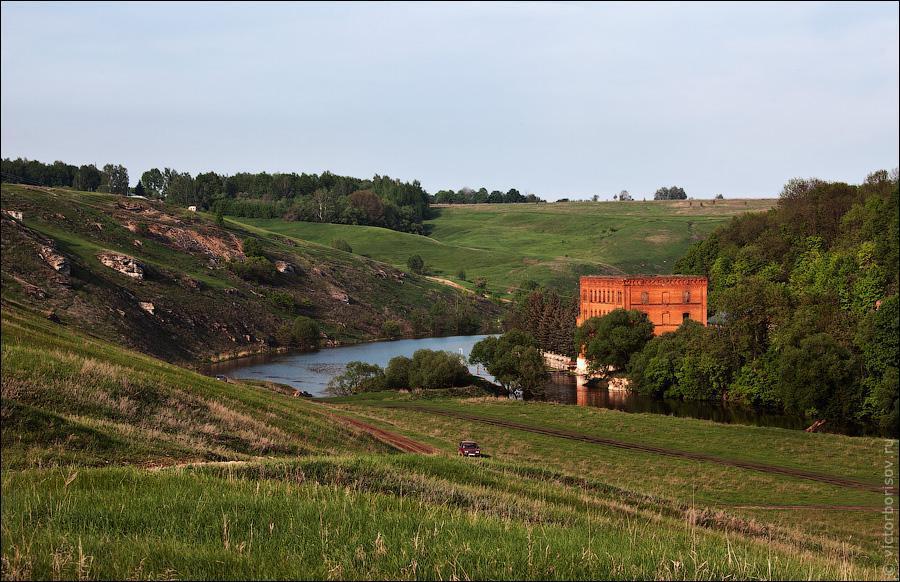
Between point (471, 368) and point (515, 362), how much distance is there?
27972 millimetres

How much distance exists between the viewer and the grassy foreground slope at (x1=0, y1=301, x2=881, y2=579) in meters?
8.64

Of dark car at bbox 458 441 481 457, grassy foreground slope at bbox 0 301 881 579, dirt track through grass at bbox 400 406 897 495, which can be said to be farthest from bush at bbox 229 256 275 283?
grassy foreground slope at bbox 0 301 881 579

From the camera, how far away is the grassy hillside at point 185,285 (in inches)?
4139

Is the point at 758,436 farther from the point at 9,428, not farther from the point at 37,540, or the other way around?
the point at 37,540

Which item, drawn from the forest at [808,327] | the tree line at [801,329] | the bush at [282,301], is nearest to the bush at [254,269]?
the bush at [282,301]

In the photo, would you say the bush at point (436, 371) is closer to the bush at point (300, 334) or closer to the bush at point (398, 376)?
the bush at point (398, 376)

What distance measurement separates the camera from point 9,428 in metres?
17.0

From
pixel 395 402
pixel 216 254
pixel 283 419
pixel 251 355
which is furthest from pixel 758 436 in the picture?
pixel 216 254

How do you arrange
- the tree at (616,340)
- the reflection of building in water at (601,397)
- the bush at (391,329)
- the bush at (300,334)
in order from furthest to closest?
the bush at (391,329) → the bush at (300,334) → the tree at (616,340) → the reflection of building in water at (601,397)

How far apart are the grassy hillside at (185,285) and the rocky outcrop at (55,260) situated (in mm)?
423

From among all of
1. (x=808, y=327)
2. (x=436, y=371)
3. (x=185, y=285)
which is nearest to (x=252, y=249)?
(x=185, y=285)

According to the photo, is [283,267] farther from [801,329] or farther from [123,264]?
[801,329]

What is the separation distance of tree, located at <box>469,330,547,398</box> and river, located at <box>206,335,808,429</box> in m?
2.54

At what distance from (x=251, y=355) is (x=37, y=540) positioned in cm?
11283
